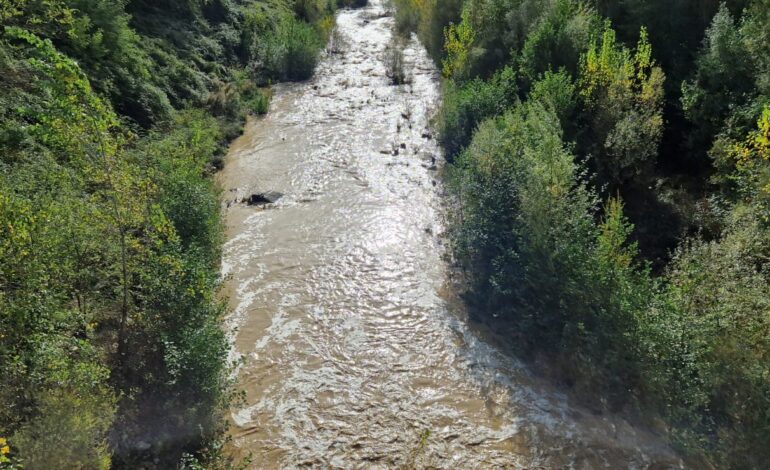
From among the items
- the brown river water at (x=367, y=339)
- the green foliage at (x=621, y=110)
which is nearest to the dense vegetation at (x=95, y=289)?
the brown river water at (x=367, y=339)

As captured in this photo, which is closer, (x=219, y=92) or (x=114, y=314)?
(x=114, y=314)

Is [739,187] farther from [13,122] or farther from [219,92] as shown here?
[219,92]

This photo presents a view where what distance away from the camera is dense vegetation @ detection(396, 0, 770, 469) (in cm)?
751

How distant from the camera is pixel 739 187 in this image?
997 centimetres

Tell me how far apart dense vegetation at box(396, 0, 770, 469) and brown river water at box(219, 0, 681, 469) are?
95 centimetres

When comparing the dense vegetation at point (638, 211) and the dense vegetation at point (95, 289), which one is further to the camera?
the dense vegetation at point (638, 211)

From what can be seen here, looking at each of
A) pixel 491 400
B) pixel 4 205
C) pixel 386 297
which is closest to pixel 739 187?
pixel 491 400

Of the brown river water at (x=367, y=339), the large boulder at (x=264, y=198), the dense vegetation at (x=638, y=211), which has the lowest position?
the brown river water at (x=367, y=339)

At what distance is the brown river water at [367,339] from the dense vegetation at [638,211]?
954 millimetres

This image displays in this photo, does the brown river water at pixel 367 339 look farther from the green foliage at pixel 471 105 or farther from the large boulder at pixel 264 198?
the green foliage at pixel 471 105

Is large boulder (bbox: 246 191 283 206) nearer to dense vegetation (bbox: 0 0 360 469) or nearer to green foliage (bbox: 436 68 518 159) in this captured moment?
dense vegetation (bbox: 0 0 360 469)

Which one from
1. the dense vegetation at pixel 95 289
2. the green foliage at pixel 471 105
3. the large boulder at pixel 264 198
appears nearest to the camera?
the dense vegetation at pixel 95 289

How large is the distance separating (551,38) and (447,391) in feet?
35.6

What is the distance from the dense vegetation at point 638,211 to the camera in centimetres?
751
